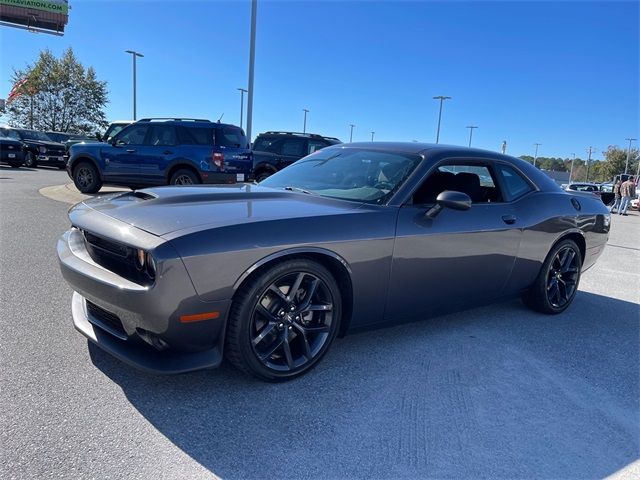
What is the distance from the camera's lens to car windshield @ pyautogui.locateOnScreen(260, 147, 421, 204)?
3461mm

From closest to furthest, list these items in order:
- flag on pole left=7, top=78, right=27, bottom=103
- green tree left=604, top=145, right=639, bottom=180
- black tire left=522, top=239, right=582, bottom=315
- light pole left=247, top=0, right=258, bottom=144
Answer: black tire left=522, top=239, right=582, bottom=315
light pole left=247, top=0, right=258, bottom=144
flag on pole left=7, top=78, right=27, bottom=103
green tree left=604, top=145, right=639, bottom=180

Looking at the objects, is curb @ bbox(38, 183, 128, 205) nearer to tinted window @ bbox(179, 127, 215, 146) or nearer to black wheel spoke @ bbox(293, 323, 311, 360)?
tinted window @ bbox(179, 127, 215, 146)

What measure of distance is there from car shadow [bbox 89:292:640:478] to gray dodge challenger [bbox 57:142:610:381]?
0.84 ft

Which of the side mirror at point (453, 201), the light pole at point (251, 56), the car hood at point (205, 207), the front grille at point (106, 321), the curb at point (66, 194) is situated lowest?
the curb at point (66, 194)

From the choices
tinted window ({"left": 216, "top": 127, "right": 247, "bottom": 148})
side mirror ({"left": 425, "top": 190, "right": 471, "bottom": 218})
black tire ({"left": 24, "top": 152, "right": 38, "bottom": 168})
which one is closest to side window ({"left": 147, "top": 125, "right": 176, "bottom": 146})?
tinted window ({"left": 216, "top": 127, "right": 247, "bottom": 148})

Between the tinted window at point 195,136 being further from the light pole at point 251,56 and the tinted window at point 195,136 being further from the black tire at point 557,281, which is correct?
the black tire at point 557,281

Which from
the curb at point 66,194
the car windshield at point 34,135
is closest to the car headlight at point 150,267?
the curb at point 66,194

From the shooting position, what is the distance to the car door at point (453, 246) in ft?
10.7

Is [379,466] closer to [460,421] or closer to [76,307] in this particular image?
[460,421]

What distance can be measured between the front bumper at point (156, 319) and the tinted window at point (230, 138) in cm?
814

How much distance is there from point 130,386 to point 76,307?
71 cm

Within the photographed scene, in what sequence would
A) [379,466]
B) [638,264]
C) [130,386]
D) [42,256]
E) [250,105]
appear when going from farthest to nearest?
[250,105]
[638,264]
[42,256]
[130,386]
[379,466]

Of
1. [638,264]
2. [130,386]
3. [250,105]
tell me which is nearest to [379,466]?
[130,386]

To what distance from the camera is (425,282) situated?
3.40 m
